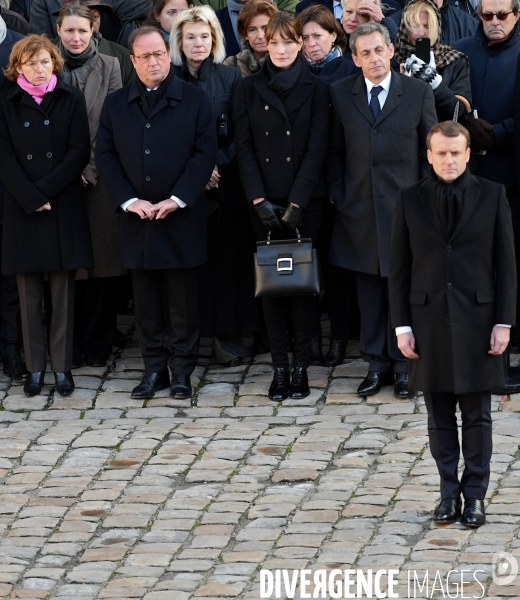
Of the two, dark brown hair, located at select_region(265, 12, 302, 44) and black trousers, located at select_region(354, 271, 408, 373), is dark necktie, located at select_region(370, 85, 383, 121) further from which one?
black trousers, located at select_region(354, 271, 408, 373)

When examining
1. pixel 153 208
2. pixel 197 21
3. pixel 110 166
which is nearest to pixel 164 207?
pixel 153 208

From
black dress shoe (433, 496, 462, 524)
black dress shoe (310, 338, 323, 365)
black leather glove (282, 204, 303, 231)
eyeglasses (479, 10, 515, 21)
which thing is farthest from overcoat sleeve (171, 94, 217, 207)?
black dress shoe (433, 496, 462, 524)

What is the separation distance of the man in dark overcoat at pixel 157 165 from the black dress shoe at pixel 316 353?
3.05 ft

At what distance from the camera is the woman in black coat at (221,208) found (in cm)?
815

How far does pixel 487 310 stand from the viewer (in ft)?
19.1

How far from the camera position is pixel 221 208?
841cm

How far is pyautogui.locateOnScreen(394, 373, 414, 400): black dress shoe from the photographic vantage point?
7.77 m

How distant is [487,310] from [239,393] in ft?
8.38

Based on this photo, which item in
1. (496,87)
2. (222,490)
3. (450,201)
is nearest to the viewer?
(450,201)

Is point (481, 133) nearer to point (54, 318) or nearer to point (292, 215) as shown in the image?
Result: point (292, 215)

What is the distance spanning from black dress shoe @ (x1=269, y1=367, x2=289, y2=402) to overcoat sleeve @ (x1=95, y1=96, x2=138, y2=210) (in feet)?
4.56

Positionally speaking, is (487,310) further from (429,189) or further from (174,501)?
(174,501)

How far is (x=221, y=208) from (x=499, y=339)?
304 cm

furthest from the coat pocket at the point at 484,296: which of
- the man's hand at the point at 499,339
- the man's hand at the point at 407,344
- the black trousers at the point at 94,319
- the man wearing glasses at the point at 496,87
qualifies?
the black trousers at the point at 94,319
